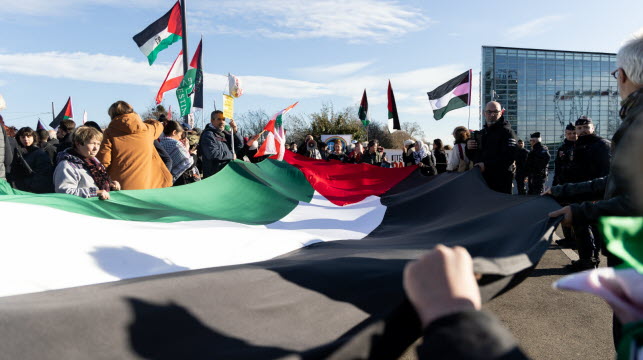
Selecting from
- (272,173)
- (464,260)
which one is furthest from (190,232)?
(272,173)

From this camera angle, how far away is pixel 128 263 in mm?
2572

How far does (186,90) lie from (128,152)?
553 centimetres

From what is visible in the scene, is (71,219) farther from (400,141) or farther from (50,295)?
(400,141)

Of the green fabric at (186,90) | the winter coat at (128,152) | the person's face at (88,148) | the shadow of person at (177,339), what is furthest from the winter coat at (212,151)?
the shadow of person at (177,339)

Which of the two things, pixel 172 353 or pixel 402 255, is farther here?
pixel 402 255

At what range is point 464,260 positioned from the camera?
88 centimetres

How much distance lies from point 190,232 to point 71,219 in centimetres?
73

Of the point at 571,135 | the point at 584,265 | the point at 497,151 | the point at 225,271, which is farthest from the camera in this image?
the point at 571,135

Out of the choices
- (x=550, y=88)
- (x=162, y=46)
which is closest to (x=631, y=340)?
(x=162, y=46)

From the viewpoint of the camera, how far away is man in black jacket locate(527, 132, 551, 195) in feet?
36.7

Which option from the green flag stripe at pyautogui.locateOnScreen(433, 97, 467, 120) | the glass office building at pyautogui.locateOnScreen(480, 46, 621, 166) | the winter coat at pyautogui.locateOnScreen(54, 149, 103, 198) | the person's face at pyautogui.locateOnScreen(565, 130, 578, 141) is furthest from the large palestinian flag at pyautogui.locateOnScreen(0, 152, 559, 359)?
the glass office building at pyautogui.locateOnScreen(480, 46, 621, 166)

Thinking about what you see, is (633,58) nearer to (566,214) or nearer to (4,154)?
(566,214)

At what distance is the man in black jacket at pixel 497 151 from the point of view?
21.0ft

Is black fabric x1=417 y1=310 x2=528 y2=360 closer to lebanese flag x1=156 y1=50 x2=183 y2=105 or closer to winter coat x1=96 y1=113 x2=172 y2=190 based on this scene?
winter coat x1=96 y1=113 x2=172 y2=190
